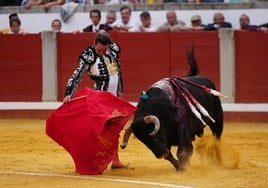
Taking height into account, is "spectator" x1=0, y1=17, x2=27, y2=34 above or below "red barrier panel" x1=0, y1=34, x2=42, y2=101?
above

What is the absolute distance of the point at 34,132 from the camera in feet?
43.4

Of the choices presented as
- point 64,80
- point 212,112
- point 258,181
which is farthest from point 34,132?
point 258,181

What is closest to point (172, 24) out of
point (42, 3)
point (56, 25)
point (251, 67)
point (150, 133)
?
point (251, 67)

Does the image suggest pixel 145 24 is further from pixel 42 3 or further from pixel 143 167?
pixel 143 167

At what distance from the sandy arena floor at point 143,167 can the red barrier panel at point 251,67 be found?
6.38 ft

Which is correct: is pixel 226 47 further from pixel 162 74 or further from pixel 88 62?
pixel 88 62

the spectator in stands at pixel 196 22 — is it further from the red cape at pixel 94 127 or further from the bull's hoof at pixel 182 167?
the bull's hoof at pixel 182 167

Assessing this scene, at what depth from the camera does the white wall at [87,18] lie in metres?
14.6

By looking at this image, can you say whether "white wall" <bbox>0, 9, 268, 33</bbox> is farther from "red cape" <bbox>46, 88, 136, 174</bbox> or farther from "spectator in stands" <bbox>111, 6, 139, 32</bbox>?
"red cape" <bbox>46, 88, 136, 174</bbox>

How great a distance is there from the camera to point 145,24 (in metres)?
14.9

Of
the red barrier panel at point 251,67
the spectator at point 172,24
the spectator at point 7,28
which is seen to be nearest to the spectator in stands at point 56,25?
the spectator at point 7,28

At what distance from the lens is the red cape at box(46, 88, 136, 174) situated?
881cm

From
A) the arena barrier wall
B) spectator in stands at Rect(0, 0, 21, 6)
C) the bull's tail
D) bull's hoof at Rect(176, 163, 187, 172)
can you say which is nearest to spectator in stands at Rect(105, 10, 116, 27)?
the arena barrier wall

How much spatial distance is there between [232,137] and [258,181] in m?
4.18
